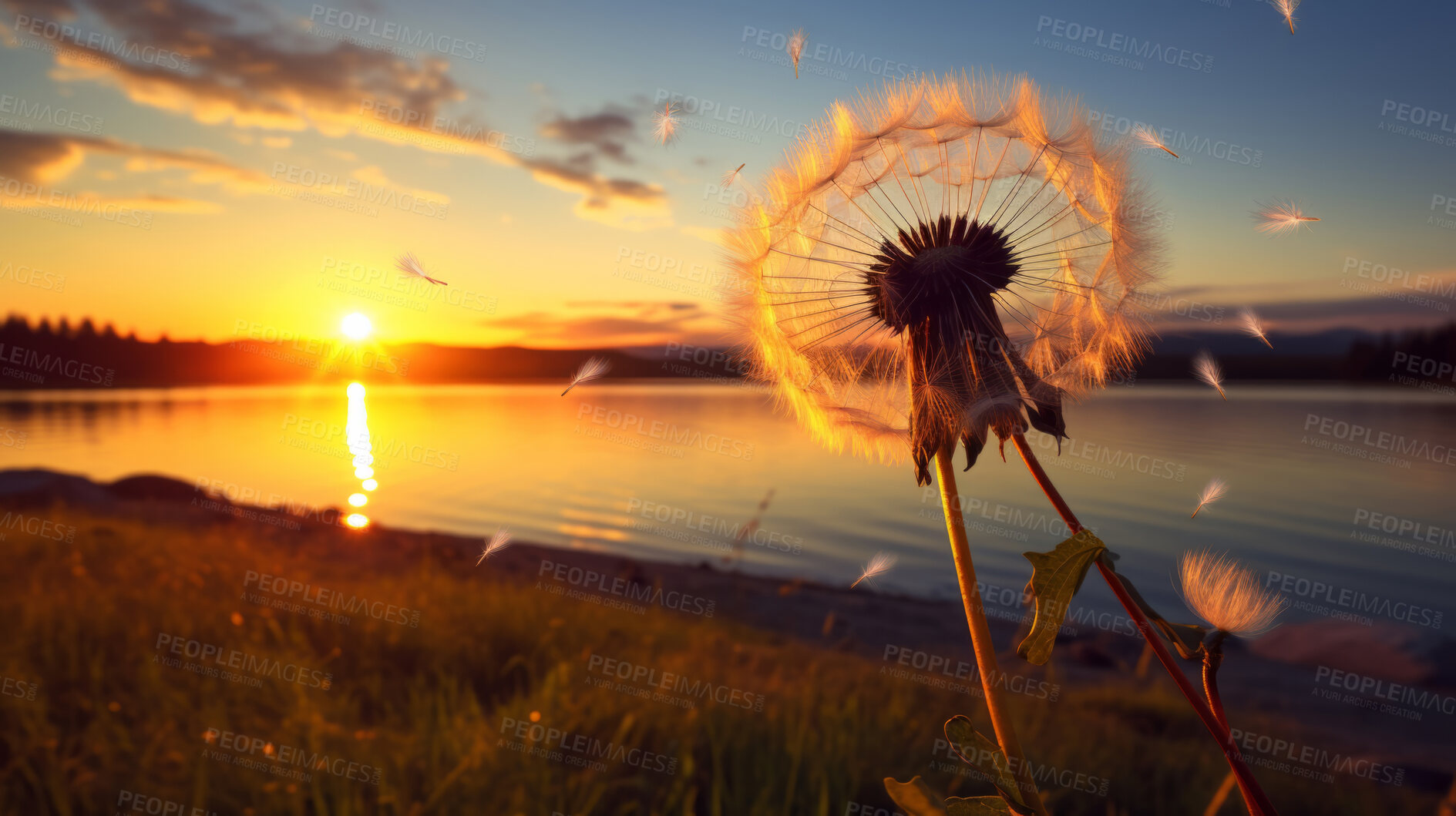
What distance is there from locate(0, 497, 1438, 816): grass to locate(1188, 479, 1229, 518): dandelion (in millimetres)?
3486

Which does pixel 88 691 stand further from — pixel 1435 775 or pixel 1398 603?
pixel 1398 603

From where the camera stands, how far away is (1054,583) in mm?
596

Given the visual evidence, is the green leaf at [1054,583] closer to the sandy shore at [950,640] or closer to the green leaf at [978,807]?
the green leaf at [978,807]

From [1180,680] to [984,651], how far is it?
17 cm

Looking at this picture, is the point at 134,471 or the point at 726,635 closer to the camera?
the point at 726,635

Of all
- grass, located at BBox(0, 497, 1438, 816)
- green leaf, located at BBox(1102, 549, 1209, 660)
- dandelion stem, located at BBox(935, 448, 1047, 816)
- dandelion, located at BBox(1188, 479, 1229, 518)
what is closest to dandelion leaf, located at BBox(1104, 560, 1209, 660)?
green leaf, located at BBox(1102, 549, 1209, 660)

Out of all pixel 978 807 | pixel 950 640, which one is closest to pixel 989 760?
pixel 978 807

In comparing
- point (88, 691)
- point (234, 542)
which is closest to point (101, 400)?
point (234, 542)

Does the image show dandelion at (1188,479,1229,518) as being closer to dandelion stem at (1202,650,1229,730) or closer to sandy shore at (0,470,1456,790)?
dandelion stem at (1202,650,1229,730)

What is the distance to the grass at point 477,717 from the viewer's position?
404 centimetres

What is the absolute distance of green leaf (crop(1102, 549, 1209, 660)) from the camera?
1.82ft

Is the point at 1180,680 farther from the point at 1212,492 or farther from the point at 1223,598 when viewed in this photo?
the point at 1212,492

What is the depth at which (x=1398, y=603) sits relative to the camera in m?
13.3

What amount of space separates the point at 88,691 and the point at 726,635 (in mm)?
6106
